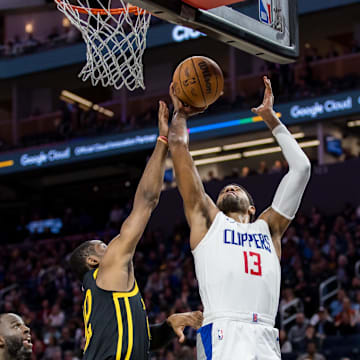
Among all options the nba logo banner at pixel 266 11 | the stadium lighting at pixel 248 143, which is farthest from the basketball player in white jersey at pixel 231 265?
the stadium lighting at pixel 248 143

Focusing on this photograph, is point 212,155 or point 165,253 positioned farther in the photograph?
point 212,155

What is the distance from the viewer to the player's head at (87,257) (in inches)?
172

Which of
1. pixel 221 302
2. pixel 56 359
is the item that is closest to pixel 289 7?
pixel 221 302

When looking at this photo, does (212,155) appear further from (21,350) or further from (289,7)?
(21,350)

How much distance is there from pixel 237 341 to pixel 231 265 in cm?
37

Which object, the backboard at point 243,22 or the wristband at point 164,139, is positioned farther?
the backboard at point 243,22

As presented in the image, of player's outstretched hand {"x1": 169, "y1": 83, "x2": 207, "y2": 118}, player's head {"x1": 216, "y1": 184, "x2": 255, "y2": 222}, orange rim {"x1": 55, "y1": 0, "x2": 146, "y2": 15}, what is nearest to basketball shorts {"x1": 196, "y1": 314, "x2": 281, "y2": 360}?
player's head {"x1": 216, "y1": 184, "x2": 255, "y2": 222}

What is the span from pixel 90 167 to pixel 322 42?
24.2ft

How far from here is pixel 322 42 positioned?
19.7m

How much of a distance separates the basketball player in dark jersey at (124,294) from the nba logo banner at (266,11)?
4.43ft

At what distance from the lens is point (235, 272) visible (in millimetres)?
3723

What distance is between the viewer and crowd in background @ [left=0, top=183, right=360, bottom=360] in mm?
10414

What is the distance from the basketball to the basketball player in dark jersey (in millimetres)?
149

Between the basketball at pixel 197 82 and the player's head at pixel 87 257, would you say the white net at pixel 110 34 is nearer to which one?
the basketball at pixel 197 82
